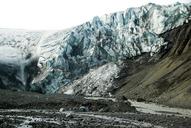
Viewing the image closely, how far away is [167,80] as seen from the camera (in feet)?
504

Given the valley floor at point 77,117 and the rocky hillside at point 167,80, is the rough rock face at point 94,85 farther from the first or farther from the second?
the valley floor at point 77,117

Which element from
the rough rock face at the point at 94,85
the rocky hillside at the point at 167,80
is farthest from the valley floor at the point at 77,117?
the rough rock face at the point at 94,85

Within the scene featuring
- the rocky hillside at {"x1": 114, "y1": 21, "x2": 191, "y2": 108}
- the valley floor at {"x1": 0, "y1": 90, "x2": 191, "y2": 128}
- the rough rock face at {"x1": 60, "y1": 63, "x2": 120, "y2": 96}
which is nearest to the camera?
the valley floor at {"x1": 0, "y1": 90, "x2": 191, "y2": 128}

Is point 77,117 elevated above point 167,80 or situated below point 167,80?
above

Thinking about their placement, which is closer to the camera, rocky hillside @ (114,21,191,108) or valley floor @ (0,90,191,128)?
valley floor @ (0,90,191,128)

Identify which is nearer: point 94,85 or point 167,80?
point 167,80

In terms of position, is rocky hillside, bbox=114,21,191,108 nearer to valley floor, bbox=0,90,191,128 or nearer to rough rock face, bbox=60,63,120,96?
rough rock face, bbox=60,63,120,96

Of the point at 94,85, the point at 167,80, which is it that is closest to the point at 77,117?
the point at 167,80

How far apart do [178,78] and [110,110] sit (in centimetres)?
7698

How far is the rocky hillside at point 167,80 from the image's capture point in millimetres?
128375

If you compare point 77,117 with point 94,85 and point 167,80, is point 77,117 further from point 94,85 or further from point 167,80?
point 94,85

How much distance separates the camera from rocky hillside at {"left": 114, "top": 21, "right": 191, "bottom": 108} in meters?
128

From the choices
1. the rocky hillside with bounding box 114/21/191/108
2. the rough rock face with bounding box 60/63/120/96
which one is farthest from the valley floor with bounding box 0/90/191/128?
the rough rock face with bounding box 60/63/120/96

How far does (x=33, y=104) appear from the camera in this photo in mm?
79438
